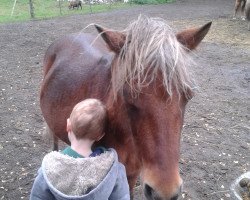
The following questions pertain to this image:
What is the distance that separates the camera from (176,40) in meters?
1.86

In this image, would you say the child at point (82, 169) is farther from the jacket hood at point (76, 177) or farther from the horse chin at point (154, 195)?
the horse chin at point (154, 195)

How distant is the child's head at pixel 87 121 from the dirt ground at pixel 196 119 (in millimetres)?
634

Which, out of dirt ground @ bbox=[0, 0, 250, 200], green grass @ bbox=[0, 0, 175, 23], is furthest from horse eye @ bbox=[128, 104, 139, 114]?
green grass @ bbox=[0, 0, 175, 23]

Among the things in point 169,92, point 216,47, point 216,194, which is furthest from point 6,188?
point 216,47

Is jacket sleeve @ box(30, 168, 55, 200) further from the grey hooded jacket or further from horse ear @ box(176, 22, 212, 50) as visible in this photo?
horse ear @ box(176, 22, 212, 50)

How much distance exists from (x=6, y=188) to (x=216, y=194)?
7.36 ft

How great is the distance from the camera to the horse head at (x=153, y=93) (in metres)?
1.64

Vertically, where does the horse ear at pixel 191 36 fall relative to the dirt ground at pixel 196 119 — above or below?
above

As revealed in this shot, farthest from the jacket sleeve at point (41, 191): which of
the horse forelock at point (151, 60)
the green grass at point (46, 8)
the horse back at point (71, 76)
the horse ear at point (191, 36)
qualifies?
the green grass at point (46, 8)

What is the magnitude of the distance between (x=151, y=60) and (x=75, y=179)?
29.3 inches

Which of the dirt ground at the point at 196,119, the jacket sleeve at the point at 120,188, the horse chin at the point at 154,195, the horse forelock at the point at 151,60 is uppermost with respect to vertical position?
the horse forelock at the point at 151,60

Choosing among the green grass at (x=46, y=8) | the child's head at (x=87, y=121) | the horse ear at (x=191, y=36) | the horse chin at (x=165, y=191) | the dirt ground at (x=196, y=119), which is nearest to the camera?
the horse chin at (x=165, y=191)

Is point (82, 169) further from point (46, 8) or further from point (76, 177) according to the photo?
point (46, 8)

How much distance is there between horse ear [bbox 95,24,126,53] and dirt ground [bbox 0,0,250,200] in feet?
1.74
